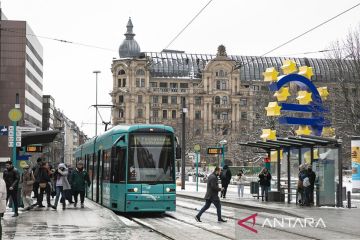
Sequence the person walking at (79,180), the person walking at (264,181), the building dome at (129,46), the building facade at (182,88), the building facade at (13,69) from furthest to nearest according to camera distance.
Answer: the building dome at (129,46), the building facade at (182,88), the building facade at (13,69), the person walking at (264,181), the person walking at (79,180)

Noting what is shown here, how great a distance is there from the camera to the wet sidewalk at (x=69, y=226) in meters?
15.0

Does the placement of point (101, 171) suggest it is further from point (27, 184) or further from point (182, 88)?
point (182, 88)

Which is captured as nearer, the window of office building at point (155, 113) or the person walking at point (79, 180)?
the person walking at point (79, 180)

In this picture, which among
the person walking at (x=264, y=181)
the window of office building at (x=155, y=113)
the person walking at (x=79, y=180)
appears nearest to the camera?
the person walking at (x=79, y=180)

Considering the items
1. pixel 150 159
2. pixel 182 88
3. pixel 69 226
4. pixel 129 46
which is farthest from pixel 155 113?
pixel 69 226

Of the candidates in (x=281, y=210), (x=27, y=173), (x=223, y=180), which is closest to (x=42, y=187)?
(x=27, y=173)

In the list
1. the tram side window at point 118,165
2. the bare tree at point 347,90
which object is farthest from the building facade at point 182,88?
the tram side window at point 118,165

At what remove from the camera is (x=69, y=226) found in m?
17.2

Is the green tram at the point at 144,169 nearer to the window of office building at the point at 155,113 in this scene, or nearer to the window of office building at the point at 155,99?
the window of office building at the point at 155,113

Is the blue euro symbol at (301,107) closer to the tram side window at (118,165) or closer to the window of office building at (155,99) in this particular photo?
the tram side window at (118,165)

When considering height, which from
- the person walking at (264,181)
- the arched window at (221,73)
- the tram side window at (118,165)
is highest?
the arched window at (221,73)

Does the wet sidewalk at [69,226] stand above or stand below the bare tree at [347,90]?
below

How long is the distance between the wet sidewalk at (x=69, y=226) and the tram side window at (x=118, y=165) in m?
1.33

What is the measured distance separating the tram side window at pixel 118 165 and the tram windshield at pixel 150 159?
0.27 meters
